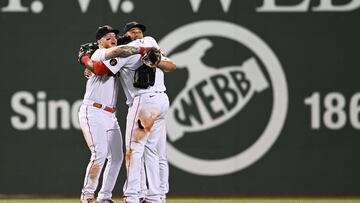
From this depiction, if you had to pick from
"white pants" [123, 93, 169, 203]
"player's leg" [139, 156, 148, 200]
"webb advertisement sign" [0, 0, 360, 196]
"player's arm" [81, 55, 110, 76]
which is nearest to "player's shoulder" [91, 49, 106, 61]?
"player's arm" [81, 55, 110, 76]

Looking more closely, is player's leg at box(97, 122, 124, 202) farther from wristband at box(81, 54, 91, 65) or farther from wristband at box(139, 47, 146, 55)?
wristband at box(139, 47, 146, 55)

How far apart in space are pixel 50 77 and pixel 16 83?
40cm

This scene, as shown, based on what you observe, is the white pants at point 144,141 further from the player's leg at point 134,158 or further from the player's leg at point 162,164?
the player's leg at point 162,164

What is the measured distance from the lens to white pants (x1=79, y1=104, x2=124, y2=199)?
9273 mm

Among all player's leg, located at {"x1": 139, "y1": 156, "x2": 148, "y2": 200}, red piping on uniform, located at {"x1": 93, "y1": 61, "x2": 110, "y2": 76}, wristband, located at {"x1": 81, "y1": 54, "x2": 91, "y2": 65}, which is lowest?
player's leg, located at {"x1": 139, "y1": 156, "x2": 148, "y2": 200}

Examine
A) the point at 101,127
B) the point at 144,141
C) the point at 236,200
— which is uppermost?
the point at 101,127

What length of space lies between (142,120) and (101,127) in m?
0.62

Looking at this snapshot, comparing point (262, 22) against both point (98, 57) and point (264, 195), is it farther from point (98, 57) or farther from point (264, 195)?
point (98, 57)

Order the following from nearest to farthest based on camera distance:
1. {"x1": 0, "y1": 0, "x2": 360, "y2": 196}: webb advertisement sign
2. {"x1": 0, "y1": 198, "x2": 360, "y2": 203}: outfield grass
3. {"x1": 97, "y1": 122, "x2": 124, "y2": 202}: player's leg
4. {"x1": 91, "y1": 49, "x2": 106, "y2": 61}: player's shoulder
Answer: {"x1": 91, "y1": 49, "x2": 106, "y2": 61}: player's shoulder
{"x1": 97, "y1": 122, "x2": 124, "y2": 202}: player's leg
{"x1": 0, "y1": 198, "x2": 360, "y2": 203}: outfield grass
{"x1": 0, "y1": 0, "x2": 360, "y2": 196}: webb advertisement sign

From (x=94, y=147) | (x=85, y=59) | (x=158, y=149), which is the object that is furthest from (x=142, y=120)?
(x=85, y=59)

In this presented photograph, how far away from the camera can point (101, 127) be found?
A: 934 cm

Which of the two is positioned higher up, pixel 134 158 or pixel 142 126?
pixel 142 126

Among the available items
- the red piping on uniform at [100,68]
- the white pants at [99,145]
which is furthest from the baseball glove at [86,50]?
the white pants at [99,145]

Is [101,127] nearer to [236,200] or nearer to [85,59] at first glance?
[85,59]
